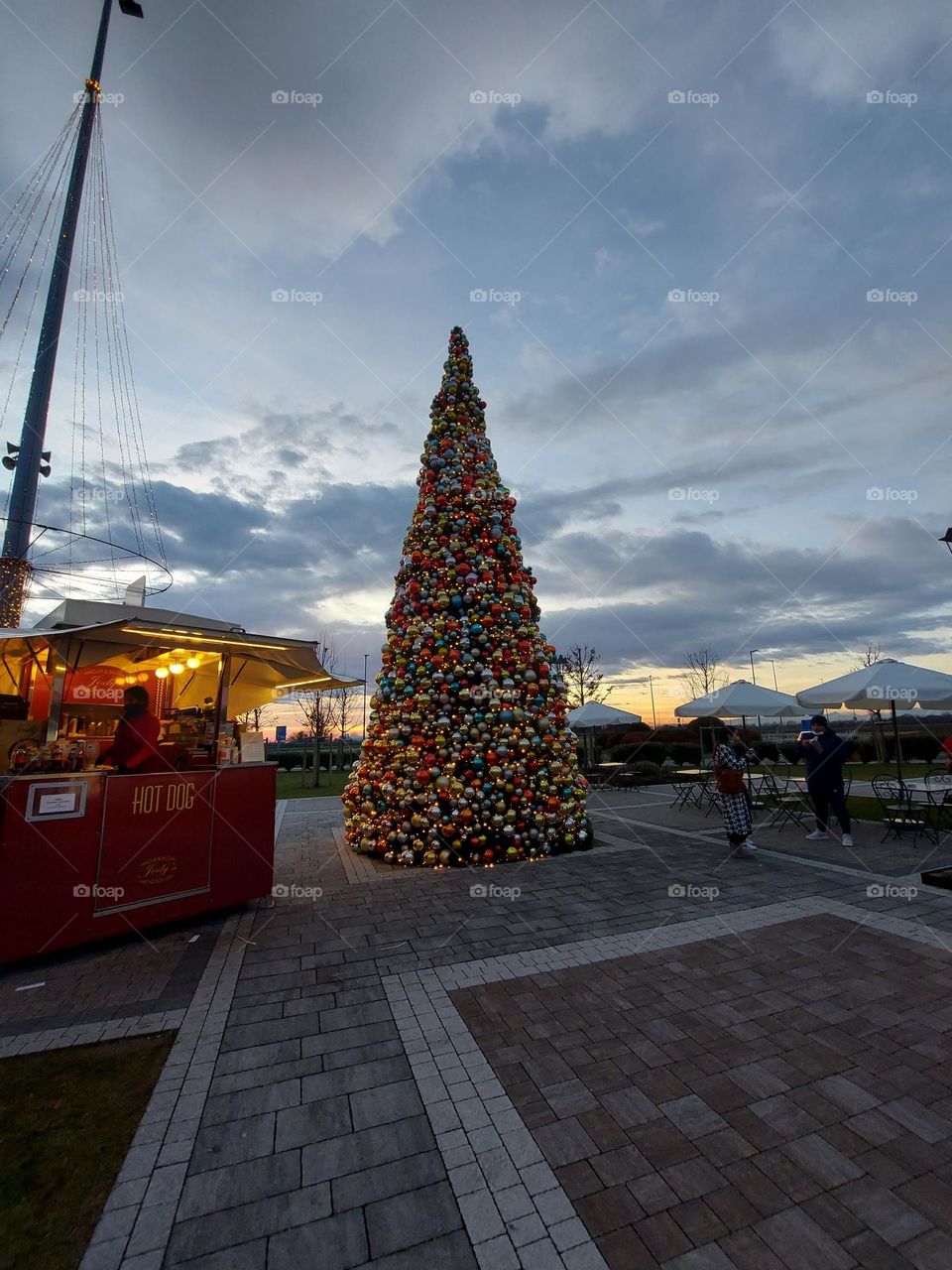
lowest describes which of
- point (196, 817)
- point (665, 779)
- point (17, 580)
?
point (665, 779)

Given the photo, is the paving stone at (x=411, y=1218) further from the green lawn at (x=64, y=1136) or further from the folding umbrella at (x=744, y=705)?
the folding umbrella at (x=744, y=705)

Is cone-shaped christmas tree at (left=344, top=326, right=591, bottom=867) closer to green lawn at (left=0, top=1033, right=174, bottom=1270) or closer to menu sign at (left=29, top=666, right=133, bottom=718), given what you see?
menu sign at (left=29, top=666, right=133, bottom=718)

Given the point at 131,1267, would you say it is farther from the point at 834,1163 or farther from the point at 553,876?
the point at 553,876

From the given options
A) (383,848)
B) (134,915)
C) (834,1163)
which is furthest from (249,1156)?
(383,848)

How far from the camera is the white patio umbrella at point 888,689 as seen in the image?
9703mm

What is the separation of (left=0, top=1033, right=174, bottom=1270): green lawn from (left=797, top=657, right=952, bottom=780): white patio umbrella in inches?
443

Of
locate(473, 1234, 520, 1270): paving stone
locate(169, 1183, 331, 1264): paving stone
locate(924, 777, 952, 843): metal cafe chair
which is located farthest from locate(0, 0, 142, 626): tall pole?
locate(924, 777, 952, 843): metal cafe chair

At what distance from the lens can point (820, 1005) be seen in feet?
12.9

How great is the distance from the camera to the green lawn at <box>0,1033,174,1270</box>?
223 cm

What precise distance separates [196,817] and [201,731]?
4.88 ft

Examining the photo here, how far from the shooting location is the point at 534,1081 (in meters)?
3.19

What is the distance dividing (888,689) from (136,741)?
458 inches

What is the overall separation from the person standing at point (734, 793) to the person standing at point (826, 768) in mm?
1467

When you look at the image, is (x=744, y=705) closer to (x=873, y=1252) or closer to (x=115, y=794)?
(x=873, y=1252)
